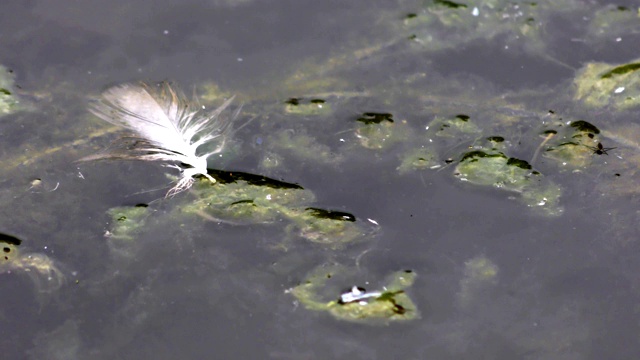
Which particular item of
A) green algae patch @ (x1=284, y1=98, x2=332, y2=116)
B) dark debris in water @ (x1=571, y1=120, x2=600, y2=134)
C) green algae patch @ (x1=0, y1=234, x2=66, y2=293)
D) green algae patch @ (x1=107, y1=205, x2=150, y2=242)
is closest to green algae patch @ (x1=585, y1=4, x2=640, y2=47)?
dark debris in water @ (x1=571, y1=120, x2=600, y2=134)

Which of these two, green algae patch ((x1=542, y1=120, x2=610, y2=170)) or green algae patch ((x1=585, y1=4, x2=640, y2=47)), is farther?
green algae patch ((x1=585, y1=4, x2=640, y2=47))

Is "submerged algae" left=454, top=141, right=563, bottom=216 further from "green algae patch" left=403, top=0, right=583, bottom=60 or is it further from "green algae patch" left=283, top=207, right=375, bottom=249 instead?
"green algae patch" left=403, top=0, right=583, bottom=60

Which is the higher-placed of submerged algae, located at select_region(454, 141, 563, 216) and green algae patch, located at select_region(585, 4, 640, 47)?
green algae patch, located at select_region(585, 4, 640, 47)

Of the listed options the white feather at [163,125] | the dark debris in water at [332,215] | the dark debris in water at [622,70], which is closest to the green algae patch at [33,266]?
the white feather at [163,125]

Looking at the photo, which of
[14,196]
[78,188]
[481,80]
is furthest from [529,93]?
[14,196]

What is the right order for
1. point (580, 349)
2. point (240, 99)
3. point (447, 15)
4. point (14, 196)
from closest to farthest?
point (580, 349) → point (14, 196) → point (240, 99) → point (447, 15)

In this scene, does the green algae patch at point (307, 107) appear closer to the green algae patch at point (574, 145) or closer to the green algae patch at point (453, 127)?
the green algae patch at point (453, 127)

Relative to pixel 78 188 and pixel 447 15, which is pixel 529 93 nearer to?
pixel 447 15
